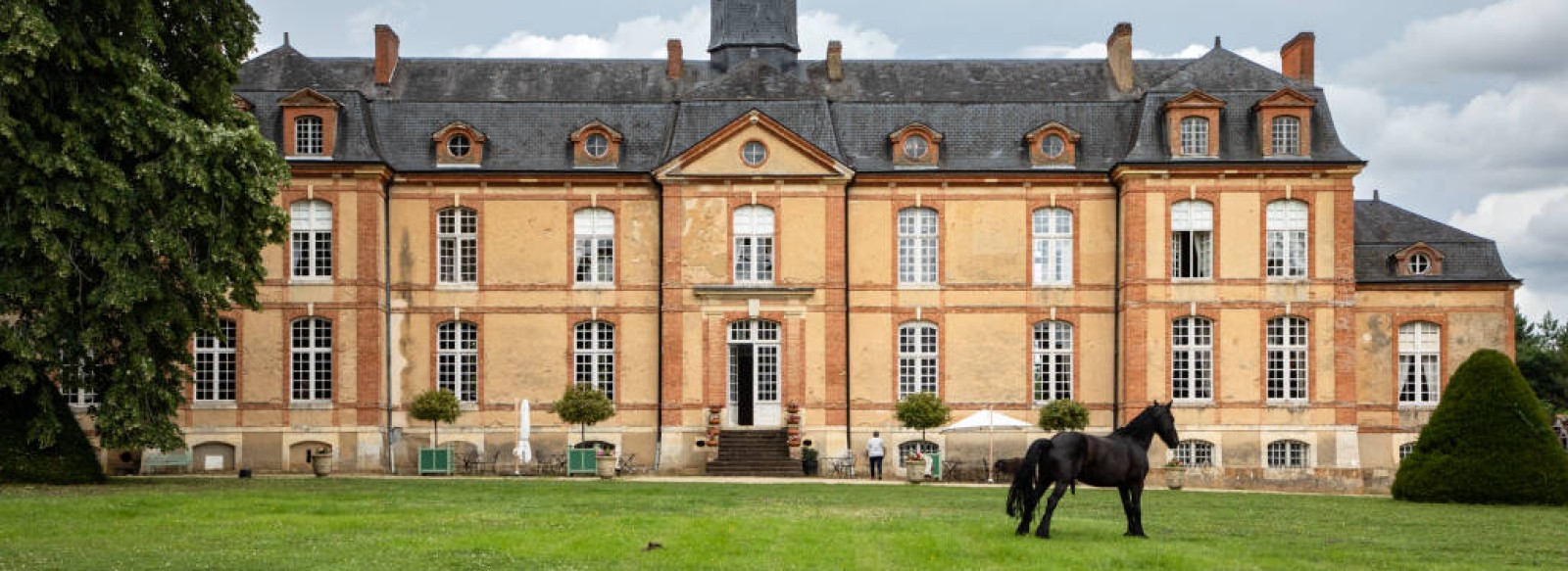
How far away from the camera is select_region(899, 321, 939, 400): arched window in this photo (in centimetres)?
3816

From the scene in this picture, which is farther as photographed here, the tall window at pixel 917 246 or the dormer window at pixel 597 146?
the tall window at pixel 917 246

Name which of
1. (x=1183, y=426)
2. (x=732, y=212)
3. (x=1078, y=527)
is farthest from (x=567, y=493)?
(x=1183, y=426)

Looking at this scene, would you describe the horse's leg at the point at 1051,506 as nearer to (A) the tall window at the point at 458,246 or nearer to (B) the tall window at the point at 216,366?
(A) the tall window at the point at 458,246

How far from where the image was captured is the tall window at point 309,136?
121ft

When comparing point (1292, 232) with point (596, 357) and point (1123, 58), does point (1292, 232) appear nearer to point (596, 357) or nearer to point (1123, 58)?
point (1123, 58)

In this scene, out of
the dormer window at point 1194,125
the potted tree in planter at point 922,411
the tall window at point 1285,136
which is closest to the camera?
the potted tree in planter at point 922,411

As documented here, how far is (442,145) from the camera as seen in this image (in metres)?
37.9

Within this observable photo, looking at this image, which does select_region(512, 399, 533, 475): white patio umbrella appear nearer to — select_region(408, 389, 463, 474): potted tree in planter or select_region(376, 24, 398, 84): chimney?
select_region(408, 389, 463, 474): potted tree in planter

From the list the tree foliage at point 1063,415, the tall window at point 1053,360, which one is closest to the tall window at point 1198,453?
the tree foliage at point 1063,415

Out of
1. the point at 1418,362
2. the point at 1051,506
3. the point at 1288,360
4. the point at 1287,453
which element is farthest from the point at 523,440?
the point at 1418,362

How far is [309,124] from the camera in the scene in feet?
122

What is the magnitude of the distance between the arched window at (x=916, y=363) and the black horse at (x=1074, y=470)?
20.0m

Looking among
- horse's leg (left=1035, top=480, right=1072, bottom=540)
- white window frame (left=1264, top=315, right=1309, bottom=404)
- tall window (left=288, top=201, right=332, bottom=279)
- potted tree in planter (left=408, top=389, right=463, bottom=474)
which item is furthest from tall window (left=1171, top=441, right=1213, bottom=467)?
horse's leg (left=1035, top=480, right=1072, bottom=540)

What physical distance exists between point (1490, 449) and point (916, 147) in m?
15.3
